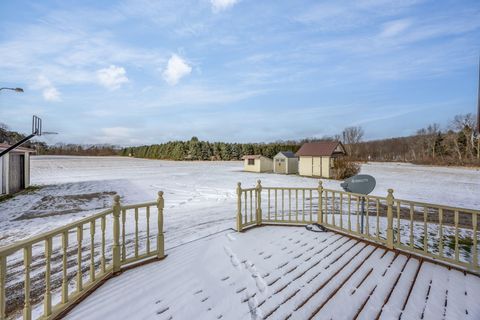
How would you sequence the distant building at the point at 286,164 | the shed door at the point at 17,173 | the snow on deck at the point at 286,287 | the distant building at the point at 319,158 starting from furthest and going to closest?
the distant building at the point at 286,164 → the distant building at the point at 319,158 → the shed door at the point at 17,173 → the snow on deck at the point at 286,287

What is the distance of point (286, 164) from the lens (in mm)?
26438

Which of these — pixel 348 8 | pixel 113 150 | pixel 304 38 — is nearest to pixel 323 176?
pixel 304 38

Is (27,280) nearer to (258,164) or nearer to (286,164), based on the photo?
(258,164)

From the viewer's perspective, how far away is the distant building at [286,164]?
86.6ft

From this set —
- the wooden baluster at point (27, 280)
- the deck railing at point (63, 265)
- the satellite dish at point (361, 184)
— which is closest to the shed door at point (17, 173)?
the deck railing at point (63, 265)

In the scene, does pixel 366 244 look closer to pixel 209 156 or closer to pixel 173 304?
pixel 173 304

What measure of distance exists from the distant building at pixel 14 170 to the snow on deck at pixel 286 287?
1321cm

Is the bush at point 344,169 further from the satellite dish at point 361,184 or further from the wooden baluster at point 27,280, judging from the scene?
the wooden baluster at point 27,280

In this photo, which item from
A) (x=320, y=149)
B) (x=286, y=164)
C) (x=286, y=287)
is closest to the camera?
(x=286, y=287)

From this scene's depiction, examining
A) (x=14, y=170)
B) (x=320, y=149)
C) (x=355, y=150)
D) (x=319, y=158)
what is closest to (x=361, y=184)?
(x=14, y=170)

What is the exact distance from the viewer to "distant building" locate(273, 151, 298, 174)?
2641 cm

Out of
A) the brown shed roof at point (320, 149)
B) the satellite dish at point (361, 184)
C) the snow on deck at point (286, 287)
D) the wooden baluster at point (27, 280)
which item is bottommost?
the snow on deck at point (286, 287)

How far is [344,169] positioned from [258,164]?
9355 mm

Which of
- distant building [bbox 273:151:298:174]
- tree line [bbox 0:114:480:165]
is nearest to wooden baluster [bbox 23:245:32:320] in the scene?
distant building [bbox 273:151:298:174]
